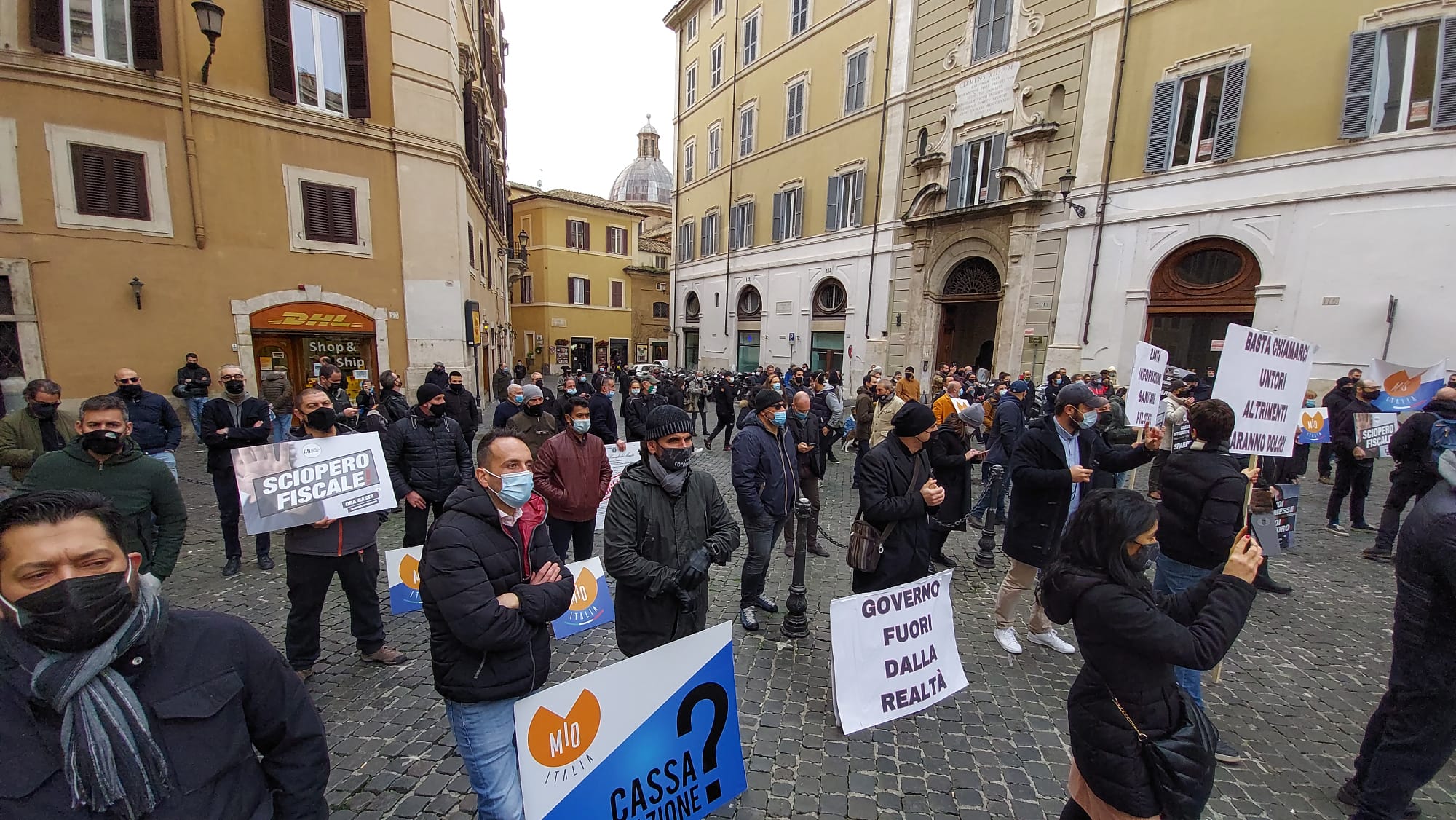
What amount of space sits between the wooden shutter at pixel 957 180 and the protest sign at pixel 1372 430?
515 inches

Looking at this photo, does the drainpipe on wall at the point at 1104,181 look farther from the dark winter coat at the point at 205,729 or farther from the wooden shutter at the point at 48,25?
the wooden shutter at the point at 48,25

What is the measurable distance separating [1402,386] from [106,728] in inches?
572

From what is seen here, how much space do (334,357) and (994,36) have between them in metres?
21.7

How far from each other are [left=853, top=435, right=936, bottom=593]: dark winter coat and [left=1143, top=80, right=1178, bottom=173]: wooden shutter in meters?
15.8

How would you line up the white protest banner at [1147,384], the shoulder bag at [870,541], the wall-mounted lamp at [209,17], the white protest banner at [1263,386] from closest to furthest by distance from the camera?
the shoulder bag at [870,541] → the white protest banner at [1263,386] → the white protest banner at [1147,384] → the wall-mounted lamp at [209,17]

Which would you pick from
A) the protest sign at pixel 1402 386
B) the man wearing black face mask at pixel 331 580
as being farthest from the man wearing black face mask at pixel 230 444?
the protest sign at pixel 1402 386

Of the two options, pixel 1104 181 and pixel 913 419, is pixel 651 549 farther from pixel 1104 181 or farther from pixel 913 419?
pixel 1104 181

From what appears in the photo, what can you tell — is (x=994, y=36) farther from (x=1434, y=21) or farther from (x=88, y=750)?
(x=88, y=750)

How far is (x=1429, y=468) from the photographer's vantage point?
532cm

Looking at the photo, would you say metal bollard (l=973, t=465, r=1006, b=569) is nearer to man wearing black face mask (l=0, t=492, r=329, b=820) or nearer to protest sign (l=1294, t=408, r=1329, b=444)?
protest sign (l=1294, t=408, r=1329, b=444)

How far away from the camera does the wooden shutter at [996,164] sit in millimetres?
17406

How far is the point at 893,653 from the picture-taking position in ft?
11.9

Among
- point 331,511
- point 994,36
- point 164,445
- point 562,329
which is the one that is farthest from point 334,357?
point 562,329

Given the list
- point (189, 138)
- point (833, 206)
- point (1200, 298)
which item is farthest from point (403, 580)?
point (833, 206)
